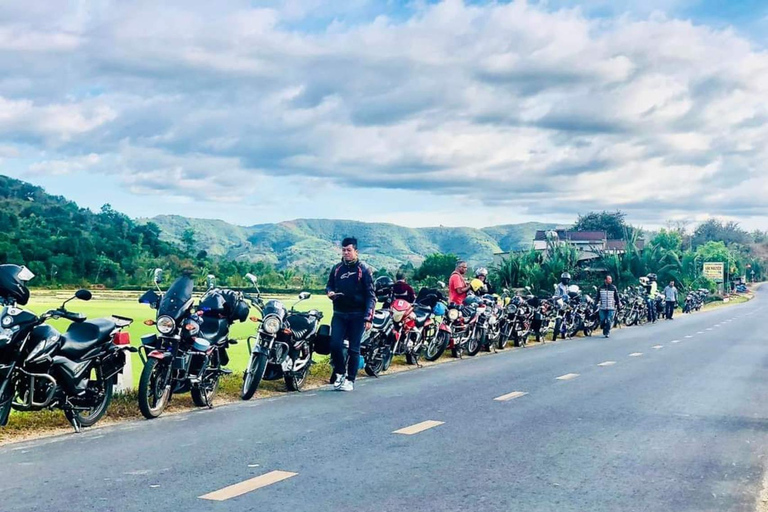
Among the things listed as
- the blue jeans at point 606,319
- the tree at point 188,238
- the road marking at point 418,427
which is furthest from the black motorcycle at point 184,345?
the tree at point 188,238

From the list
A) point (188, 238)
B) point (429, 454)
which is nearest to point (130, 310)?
point (429, 454)

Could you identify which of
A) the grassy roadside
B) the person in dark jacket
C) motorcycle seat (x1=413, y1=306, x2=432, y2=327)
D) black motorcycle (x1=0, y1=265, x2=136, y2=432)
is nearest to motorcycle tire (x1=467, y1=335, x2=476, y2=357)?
motorcycle seat (x1=413, y1=306, x2=432, y2=327)

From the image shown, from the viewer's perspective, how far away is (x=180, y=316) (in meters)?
9.34

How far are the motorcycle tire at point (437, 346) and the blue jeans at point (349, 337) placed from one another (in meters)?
4.83

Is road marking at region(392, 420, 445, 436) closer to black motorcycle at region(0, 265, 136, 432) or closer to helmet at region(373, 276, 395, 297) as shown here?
black motorcycle at region(0, 265, 136, 432)

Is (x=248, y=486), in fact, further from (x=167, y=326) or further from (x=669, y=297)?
(x=669, y=297)

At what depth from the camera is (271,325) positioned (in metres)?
10.8

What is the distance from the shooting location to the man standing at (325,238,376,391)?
11672 mm

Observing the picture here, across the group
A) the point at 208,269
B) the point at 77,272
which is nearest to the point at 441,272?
the point at 208,269

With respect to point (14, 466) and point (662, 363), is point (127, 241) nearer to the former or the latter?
point (662, 363)

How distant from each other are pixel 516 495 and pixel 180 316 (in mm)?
4584

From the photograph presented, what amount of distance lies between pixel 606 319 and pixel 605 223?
115 meters

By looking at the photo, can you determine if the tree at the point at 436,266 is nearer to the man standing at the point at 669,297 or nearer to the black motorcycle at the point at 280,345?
the man standing at the point at 669,297

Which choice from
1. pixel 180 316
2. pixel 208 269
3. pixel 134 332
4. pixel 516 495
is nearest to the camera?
pixel 516 495
